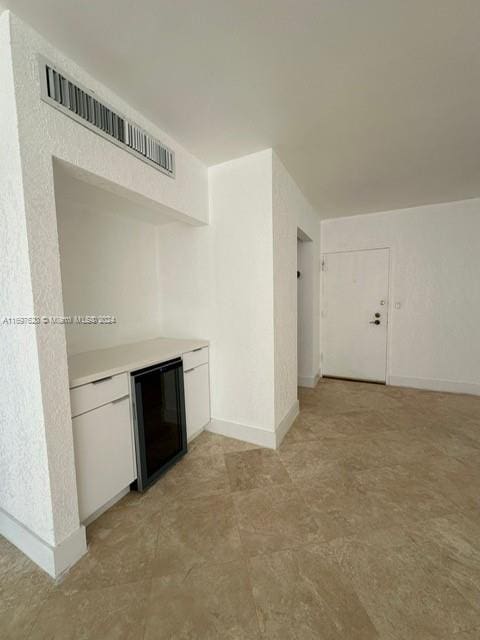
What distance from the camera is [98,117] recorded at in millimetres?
1432

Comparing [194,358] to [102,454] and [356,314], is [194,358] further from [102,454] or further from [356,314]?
[356,314]

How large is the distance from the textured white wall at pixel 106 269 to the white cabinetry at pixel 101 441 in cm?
77

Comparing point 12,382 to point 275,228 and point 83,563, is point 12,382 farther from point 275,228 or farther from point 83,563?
point 275,228

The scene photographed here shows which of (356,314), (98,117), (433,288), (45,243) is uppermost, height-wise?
(98,117)

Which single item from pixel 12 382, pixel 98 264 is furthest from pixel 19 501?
pixel 98 264

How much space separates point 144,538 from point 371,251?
13.5ft

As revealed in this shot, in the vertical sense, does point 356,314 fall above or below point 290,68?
below

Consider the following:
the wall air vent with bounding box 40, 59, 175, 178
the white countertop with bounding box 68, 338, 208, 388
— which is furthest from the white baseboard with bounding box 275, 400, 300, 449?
the wall air vent with bounding box 40, 59, 175, 178

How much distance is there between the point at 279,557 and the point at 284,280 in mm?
1958

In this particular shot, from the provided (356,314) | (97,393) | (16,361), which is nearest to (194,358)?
(97,393)

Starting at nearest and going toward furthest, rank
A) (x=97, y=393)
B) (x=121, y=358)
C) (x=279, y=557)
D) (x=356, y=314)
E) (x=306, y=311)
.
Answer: (x=279, y=557) < (x=97, y=393) < (x=121, y=358) < (x=306, y=311) < (x=356, y=314)

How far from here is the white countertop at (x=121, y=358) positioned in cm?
154

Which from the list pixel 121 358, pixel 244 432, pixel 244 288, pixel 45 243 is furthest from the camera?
pixel 244 432

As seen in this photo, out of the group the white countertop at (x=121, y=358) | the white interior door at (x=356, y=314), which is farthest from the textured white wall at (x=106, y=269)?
the white interior door at (x=356, y=314)
